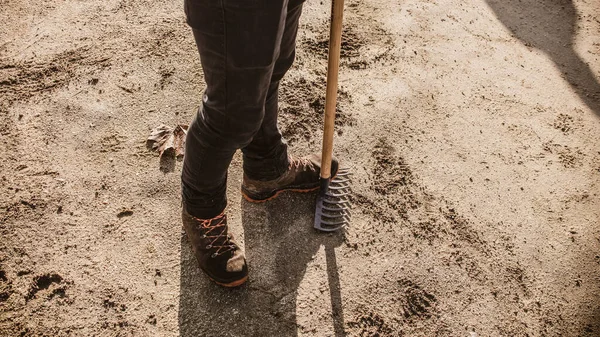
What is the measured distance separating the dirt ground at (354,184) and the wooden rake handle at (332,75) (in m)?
0.37

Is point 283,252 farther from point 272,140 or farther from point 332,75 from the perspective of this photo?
point 332,75

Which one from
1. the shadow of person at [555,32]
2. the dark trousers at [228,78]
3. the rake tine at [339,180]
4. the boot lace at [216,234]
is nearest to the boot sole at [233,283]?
the boot lace at [216,234]

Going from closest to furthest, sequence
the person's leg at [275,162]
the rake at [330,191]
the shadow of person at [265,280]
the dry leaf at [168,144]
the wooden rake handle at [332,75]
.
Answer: the wooden rake handle at [332,75], the person's leg at [275,162], the shadow of person at [265,280], the rake at [330,191], the dry leaf at [168,144]

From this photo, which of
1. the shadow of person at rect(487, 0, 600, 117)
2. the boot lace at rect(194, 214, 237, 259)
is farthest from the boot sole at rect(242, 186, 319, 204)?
the shadow of person at rect(487, 0, 600, 117)

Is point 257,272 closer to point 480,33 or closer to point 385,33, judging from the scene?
point 385,33

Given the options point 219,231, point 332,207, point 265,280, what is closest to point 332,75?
point 332,207

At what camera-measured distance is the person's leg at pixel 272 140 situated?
196cm

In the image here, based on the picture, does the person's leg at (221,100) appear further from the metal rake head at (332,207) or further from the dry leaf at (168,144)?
the dry leaf at (168,144)

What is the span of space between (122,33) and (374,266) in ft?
8.52

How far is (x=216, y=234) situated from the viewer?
2.22m

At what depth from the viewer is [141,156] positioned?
2.80 metres

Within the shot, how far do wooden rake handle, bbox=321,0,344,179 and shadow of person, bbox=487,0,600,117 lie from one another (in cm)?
221

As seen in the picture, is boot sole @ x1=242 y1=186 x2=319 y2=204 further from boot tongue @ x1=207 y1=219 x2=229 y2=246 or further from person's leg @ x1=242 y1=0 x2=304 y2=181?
boot tongue @ x1=207 y1=219 x2=229 y2=246

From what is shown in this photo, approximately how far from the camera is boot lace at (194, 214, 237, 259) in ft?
7.15
